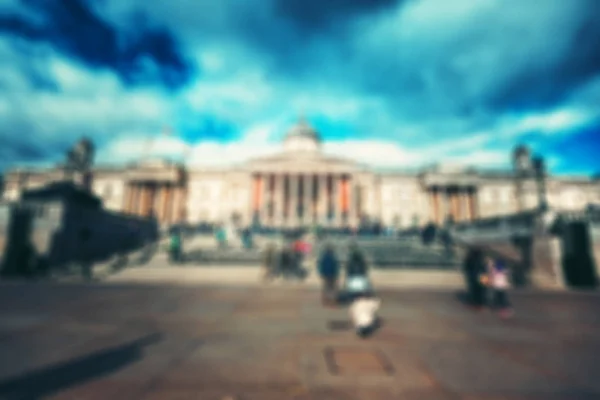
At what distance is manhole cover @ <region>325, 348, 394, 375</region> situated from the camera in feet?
13.5

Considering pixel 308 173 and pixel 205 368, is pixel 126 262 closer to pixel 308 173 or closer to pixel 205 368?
pixel 205 368

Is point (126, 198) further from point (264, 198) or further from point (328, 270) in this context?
Result: point (328, 270)

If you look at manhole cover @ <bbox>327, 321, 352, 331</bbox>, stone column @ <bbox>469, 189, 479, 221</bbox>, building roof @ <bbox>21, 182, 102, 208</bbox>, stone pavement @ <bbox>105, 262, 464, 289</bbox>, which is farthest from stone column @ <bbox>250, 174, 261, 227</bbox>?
manhole cover @ <bbox>327, 321, 352, 331</bbox>

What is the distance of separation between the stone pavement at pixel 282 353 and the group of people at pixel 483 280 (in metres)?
0.75

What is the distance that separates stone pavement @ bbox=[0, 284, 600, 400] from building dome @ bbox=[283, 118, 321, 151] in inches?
2540

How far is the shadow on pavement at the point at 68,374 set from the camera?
3.42m

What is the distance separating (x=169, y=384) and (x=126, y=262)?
57.9 feet

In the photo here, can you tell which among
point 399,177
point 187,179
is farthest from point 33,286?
point 399,177

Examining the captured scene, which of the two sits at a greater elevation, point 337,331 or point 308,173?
point 308,173

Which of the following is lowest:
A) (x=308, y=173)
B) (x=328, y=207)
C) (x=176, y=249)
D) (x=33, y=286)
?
(x=33, y=286)

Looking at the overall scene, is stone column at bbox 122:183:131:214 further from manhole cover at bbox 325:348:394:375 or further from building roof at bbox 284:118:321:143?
manhole cover at bbox 325:348:394:375

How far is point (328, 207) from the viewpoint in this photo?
187 feet

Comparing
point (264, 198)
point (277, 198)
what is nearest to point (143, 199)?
point (264, 198)

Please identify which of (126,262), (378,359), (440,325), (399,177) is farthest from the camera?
(399,177)
